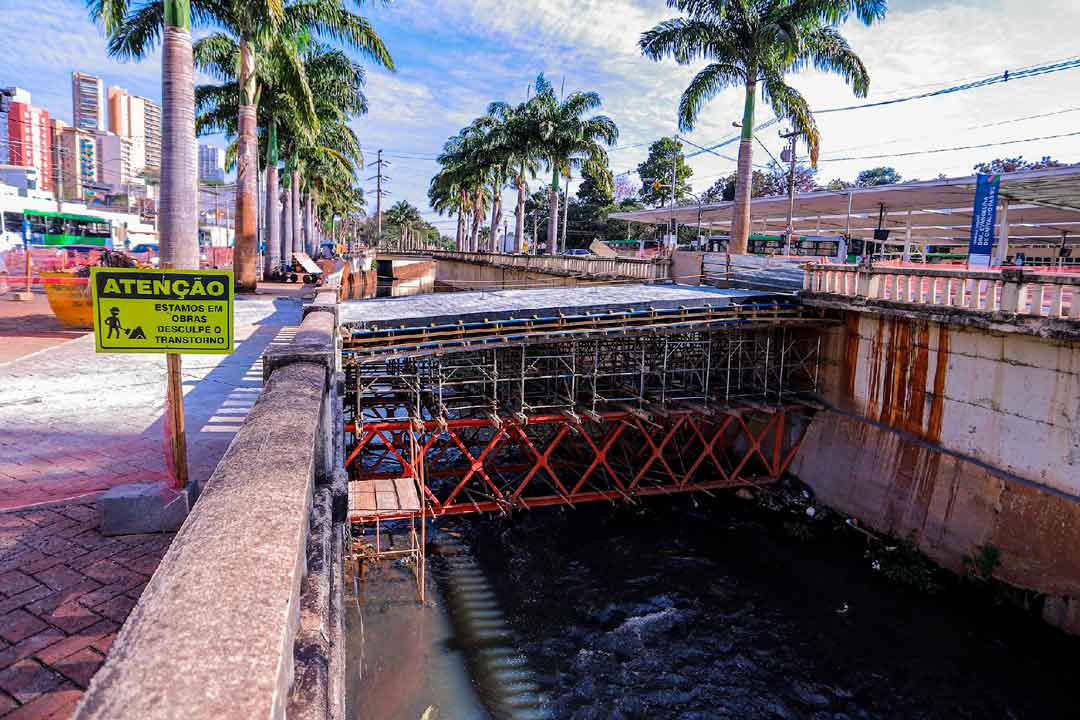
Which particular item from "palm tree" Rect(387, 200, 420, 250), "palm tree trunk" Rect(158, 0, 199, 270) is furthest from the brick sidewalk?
"palm tree" Rect(387, 200, 420, 250)

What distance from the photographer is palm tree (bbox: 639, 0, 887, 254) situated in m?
22.4

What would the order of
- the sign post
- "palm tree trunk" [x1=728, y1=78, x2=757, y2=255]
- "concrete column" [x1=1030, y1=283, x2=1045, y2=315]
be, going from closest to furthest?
1. the sign post
2. "concrete column" [x1=1030, y1=283, x2=1045, y2=315]
3. "palm tree trunk" [x1=728, y1=78, x2=757, y2=255]

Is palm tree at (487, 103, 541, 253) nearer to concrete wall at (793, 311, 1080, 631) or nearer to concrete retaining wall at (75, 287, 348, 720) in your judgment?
concrete wall at (793, 311, 1080, 631)

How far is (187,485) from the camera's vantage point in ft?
19.9

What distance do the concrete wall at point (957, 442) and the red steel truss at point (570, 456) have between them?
1.67 meters

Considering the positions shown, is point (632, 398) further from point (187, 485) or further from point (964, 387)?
point (187, 485)

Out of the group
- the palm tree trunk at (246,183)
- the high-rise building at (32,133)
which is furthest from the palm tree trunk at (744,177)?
the high-rise building at (32,133)

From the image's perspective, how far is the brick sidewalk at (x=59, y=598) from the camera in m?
3.85

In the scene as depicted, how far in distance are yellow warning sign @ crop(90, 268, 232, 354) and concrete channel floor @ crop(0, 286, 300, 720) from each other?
1.65m

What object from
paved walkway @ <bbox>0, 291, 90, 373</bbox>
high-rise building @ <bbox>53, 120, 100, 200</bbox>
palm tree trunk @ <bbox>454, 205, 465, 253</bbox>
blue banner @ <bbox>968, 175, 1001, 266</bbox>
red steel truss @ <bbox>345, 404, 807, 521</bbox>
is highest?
high-rise building @ <bbox>53, 120, 100, 200</bbox>

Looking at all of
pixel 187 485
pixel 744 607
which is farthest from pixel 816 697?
pixel 187 485

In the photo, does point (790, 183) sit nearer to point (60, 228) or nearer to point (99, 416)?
point (99, 416)

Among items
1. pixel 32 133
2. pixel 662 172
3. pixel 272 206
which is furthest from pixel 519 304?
pixel 32 133

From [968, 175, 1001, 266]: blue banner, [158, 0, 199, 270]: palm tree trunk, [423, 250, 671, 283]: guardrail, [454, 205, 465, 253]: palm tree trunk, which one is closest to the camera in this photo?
[158, 0, 199, 270]: palm tree trunk
